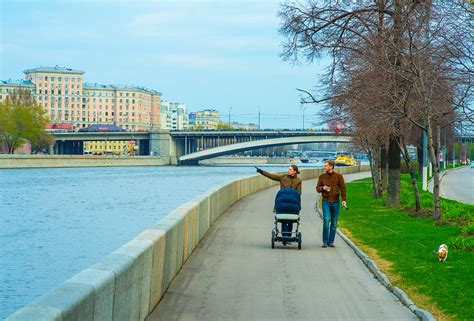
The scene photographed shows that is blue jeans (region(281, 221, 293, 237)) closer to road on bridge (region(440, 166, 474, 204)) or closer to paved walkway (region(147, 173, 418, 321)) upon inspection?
paved walkway (region(147, 173, 418, 321))

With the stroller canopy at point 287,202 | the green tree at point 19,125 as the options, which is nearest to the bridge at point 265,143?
the green tree at point 19,125

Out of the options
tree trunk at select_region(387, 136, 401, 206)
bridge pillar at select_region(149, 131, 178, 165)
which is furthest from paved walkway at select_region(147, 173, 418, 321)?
bridge pillar at select_region(149, 131, 178, 165)

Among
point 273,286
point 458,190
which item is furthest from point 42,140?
point 273,286

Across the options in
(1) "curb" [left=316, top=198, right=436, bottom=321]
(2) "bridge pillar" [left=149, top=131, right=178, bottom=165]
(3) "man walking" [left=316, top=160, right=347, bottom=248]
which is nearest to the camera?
(1) "curb" [left=316, top=198, right=436, bottom=321]

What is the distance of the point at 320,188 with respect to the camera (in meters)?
17.4

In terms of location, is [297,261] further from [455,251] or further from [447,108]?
[447,108]

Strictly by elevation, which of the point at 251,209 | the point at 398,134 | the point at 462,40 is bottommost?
the point at 251,209

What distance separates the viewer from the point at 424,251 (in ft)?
52.6

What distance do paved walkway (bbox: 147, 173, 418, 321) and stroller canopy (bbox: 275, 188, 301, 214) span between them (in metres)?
0.87

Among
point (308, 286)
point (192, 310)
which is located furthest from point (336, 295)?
point (192, 310)

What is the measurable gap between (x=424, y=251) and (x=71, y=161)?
344 feet

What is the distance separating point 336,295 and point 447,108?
13508mm

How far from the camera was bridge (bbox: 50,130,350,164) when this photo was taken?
121625 millimetres

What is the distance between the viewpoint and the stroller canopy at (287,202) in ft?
56.1
